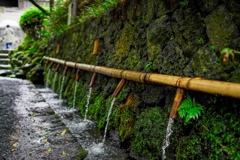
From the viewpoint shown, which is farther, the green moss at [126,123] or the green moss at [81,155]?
the green moss at [126,123]

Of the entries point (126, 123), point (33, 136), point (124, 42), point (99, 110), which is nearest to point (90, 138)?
point (99, 110)

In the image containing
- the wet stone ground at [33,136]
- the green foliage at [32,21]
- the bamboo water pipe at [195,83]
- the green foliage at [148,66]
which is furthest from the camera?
the green foliage at [32,21]

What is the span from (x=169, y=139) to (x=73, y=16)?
6.26 meters

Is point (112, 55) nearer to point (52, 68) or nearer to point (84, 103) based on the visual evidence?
point (84, 103)

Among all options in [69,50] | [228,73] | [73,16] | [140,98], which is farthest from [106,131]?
[73,16]

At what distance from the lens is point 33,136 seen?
2.77 meters

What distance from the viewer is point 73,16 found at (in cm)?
675

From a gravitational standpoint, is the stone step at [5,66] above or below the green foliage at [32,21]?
below

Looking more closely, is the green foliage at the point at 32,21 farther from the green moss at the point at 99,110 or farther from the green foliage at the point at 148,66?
the green foliage at the point at 148,66

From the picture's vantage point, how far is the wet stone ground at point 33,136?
7.49ft

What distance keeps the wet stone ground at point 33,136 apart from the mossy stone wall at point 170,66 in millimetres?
782

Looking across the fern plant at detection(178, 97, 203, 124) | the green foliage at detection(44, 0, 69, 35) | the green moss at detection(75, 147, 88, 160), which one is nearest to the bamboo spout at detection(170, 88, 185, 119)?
the fern plant at detection(178, 97, 203, 124)

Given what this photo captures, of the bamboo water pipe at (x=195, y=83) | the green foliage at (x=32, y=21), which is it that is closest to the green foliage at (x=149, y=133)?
the bamboo water pipe at (x=195, y=83)

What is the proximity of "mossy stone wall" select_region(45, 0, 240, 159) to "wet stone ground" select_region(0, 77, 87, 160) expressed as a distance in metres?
0.78
